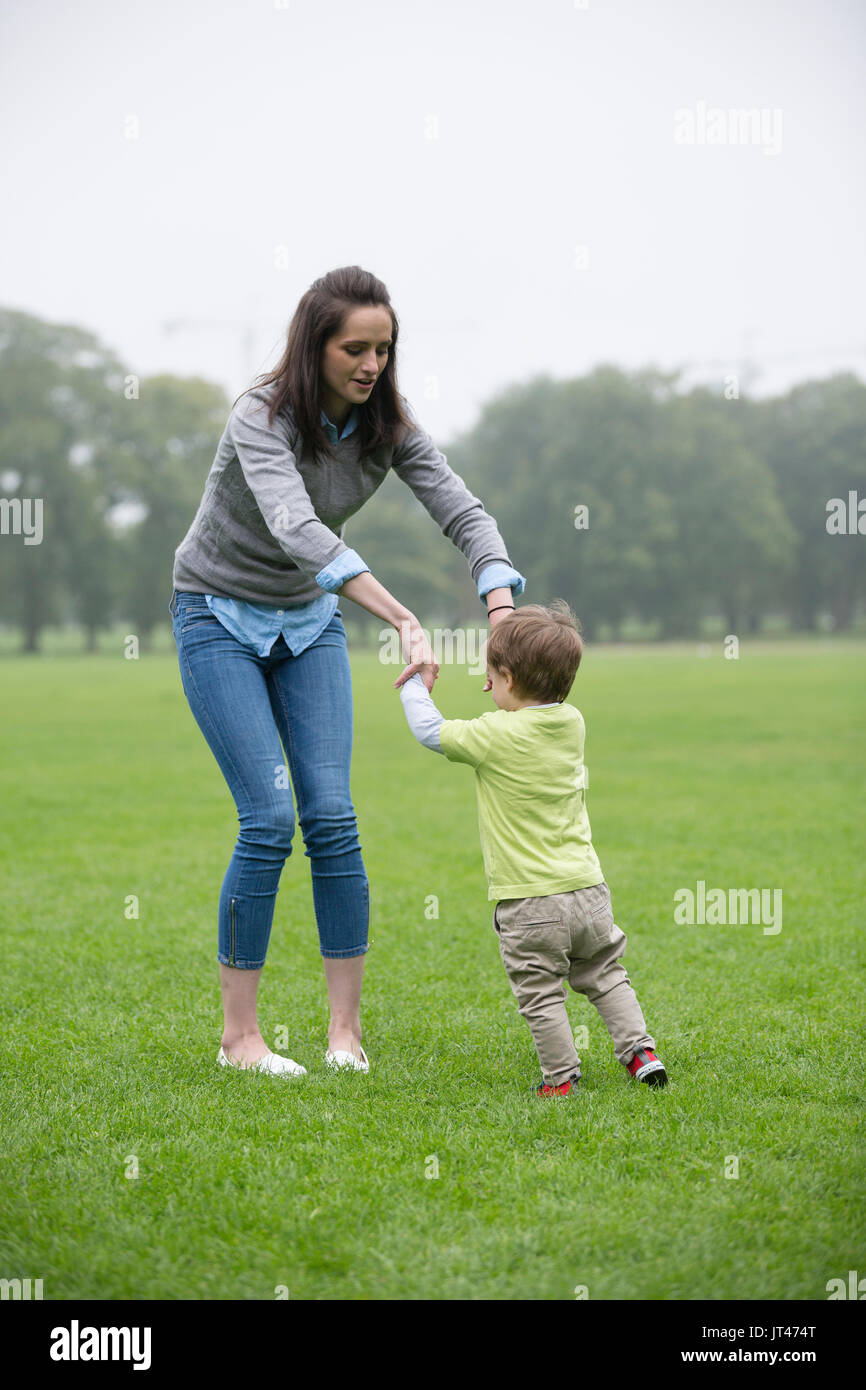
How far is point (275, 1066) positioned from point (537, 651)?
1481 mm

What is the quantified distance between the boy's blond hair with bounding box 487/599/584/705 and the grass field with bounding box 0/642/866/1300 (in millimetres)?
1163

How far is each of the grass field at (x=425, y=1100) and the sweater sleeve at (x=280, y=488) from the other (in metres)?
1.53

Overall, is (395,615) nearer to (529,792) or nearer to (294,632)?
(294,632)

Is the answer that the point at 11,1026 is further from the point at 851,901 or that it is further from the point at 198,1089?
the point at 851,901

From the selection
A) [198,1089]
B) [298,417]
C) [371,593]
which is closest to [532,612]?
[371,593]

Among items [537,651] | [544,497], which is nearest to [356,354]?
[537,651]

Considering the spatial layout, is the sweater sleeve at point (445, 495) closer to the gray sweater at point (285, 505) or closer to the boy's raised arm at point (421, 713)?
the gray sweater at point (285, 505)

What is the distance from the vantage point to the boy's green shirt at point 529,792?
3588mm

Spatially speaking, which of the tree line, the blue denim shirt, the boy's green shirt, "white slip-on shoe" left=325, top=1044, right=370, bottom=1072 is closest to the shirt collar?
the blue denim shirt

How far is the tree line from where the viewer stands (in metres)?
56.3

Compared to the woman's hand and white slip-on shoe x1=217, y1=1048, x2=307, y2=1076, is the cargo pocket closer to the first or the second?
the woman's hand

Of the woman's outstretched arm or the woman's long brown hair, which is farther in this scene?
the woman's long brown hair

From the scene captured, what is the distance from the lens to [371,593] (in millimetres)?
3418

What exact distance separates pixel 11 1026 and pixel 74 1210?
172cm
